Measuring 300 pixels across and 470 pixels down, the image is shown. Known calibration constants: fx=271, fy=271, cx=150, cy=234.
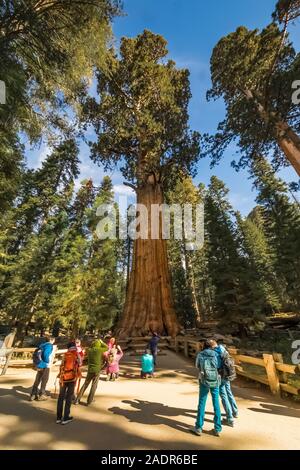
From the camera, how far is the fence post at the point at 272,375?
25.4 ft

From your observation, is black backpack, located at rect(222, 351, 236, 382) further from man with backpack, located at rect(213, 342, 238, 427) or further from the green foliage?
the green foliage

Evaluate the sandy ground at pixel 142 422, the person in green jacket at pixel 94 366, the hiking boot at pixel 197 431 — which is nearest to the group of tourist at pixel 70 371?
the person in green jacket at pixel 94 366

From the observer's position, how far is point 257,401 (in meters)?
6.98

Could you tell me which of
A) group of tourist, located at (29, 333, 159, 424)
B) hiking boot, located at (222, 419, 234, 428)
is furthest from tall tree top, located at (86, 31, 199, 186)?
hiking boot, located at (222, 419, 234, 428)

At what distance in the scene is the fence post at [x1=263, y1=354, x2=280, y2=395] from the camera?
775 cm

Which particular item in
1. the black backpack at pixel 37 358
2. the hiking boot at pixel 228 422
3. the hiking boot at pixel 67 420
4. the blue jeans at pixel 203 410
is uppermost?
the black backpack at pixel 37 358

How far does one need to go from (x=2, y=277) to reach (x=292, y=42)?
24.1m

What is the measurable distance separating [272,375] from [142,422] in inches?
184

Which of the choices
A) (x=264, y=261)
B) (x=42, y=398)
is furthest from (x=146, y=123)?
(x=264, y=261)

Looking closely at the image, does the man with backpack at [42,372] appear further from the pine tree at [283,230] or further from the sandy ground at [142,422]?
the pine tree at [283,230]

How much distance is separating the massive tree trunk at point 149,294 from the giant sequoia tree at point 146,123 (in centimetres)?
7

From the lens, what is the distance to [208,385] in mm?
4770

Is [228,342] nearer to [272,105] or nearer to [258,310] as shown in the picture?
[258,310]
